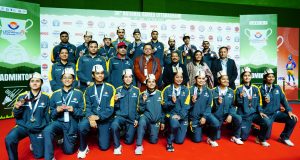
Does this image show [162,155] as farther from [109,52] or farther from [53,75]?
[109,52]

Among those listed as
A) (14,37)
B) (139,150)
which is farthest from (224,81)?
(14,37)

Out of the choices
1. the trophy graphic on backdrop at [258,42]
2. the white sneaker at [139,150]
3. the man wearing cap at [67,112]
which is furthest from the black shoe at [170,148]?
the trophy graphic on backdrop at [258,42]

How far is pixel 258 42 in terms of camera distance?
8.56m

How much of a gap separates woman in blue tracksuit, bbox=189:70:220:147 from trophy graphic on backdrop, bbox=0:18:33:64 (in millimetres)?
5018

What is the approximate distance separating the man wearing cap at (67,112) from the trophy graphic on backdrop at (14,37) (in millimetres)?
3441

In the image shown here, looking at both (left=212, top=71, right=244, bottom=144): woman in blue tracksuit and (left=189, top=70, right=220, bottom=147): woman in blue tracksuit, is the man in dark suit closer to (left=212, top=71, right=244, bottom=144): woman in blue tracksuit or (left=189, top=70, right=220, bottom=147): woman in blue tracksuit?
(left=212, top=71, right=244, bottom=144): woman in blue tracksuit

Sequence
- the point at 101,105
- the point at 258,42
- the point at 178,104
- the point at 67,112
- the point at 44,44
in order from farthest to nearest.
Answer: the point at 258,42 → the point at 44,44 → the point at 178,104 → the point at 101,105 → the point at 67,112

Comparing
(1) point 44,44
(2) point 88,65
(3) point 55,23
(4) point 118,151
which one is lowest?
(4) point 118,151

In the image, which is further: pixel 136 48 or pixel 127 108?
pixel 136 48

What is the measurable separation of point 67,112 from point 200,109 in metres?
2.63

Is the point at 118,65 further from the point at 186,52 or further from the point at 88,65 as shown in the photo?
the point at 186,52

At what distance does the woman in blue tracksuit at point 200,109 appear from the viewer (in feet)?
15.6

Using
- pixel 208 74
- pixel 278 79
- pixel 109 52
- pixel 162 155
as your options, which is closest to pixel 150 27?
pixel 109 52

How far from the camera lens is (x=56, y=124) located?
12.8ft
